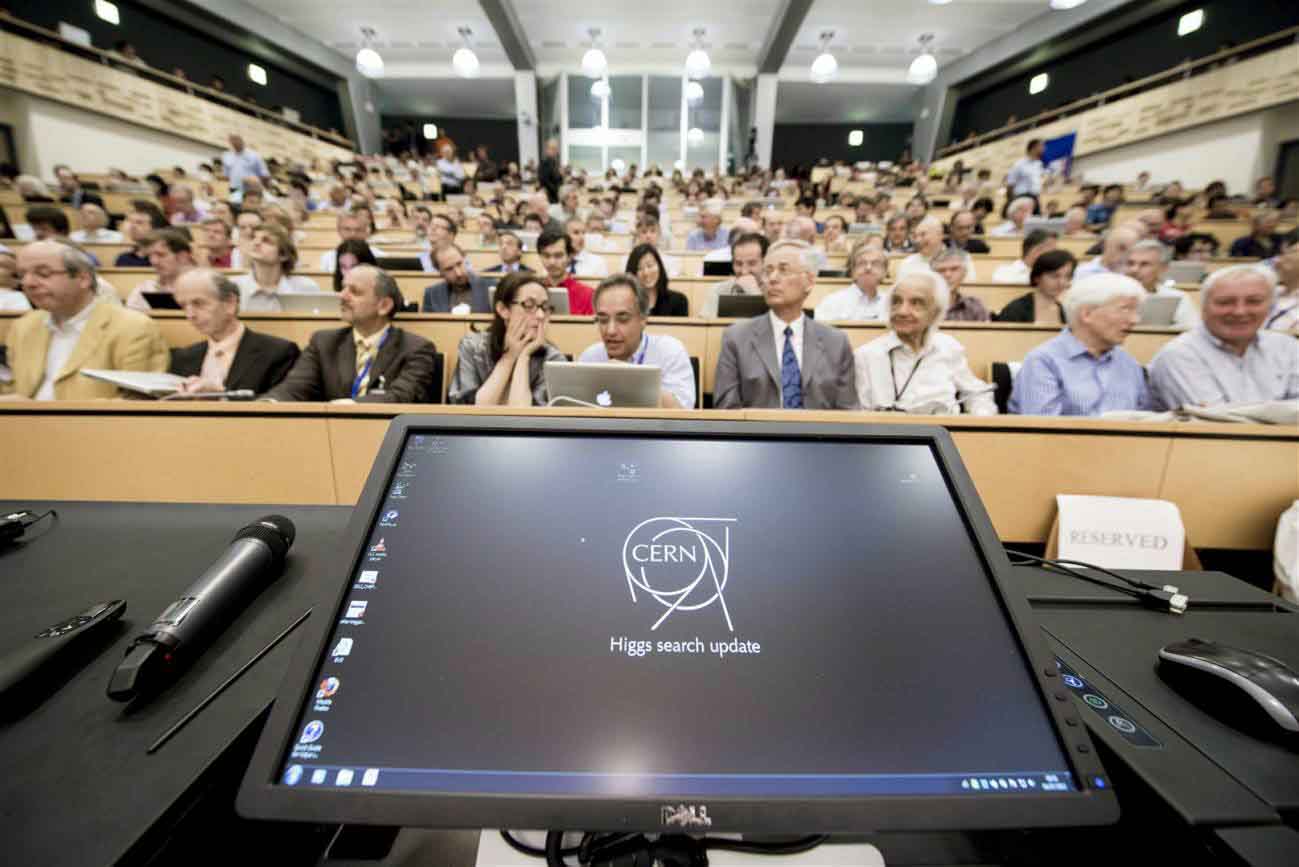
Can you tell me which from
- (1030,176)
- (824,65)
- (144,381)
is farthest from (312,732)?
(824,65)

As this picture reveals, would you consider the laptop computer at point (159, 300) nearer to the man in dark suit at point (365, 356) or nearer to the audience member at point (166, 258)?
the audience member at point (166, 258)

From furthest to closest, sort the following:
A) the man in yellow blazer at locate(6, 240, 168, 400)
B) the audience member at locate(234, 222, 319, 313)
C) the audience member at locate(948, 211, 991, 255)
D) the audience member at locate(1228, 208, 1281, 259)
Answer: the audience member at locate(1228, 208, 1281, 259)
the audience member at locate(948, 211, 991, 255)
the audience member at locate(234, 222, 319, 313)
the man in yellow blazer at locate(6, 240, 168, 400)

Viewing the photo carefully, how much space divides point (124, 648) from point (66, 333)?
2357 mm

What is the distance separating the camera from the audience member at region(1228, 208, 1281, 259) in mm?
5102

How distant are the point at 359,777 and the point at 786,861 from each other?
1.06 ft

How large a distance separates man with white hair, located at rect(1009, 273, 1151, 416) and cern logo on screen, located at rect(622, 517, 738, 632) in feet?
6.30

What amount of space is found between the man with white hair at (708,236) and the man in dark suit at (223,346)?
12.7 ft

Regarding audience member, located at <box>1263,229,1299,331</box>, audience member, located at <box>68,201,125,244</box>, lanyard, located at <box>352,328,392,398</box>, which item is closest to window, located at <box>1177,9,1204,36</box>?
audience member, located at <box>1263,229,1299,331</box>

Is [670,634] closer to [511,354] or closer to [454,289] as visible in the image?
[511,354]

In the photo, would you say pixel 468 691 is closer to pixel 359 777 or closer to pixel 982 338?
pixel 359 777

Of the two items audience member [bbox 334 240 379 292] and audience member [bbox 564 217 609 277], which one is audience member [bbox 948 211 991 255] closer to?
audience member [bbox 564 217 609 277]

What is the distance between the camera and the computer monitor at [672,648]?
35 centimetres

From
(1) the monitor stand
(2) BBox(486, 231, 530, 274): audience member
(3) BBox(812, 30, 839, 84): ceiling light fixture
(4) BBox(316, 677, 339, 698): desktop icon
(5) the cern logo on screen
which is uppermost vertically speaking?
(3) BBox(812, 30, 839, 84): ceiling light fixture

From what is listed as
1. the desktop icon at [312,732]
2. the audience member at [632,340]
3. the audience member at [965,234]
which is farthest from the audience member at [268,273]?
the audience member at [965,234]
